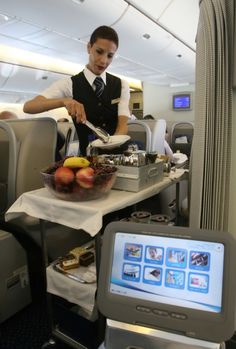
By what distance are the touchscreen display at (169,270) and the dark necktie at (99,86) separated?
89cm

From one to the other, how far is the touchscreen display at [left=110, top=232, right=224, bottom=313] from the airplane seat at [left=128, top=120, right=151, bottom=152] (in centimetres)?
157

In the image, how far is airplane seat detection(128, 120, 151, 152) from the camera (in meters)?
2.29

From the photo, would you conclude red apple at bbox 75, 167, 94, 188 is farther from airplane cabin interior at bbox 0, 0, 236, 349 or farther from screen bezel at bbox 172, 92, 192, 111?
screen bezel at bbox 172, 92, 192, 111

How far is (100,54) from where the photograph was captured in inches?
54.3

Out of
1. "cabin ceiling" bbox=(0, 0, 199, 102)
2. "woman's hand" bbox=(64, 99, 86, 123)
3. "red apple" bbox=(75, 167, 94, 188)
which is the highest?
"cabin ceiling" bbox=(0, 0, 199, 102)

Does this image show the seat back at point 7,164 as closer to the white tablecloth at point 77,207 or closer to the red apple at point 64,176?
the white tablecloth at point 77,207

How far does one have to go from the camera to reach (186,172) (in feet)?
5.05

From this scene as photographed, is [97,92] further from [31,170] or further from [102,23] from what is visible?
[102,23]

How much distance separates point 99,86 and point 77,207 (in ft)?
2.54

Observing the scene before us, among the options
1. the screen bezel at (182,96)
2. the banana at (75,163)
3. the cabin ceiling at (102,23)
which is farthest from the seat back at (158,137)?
the screen bezel at (182,96)

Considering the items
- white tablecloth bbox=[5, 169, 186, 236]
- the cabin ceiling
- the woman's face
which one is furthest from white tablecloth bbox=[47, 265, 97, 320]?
the cabin ceiling

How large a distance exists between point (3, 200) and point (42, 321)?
0.70 metres

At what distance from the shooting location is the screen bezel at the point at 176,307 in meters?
0.67

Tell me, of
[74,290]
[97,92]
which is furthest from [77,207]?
[97,92]
